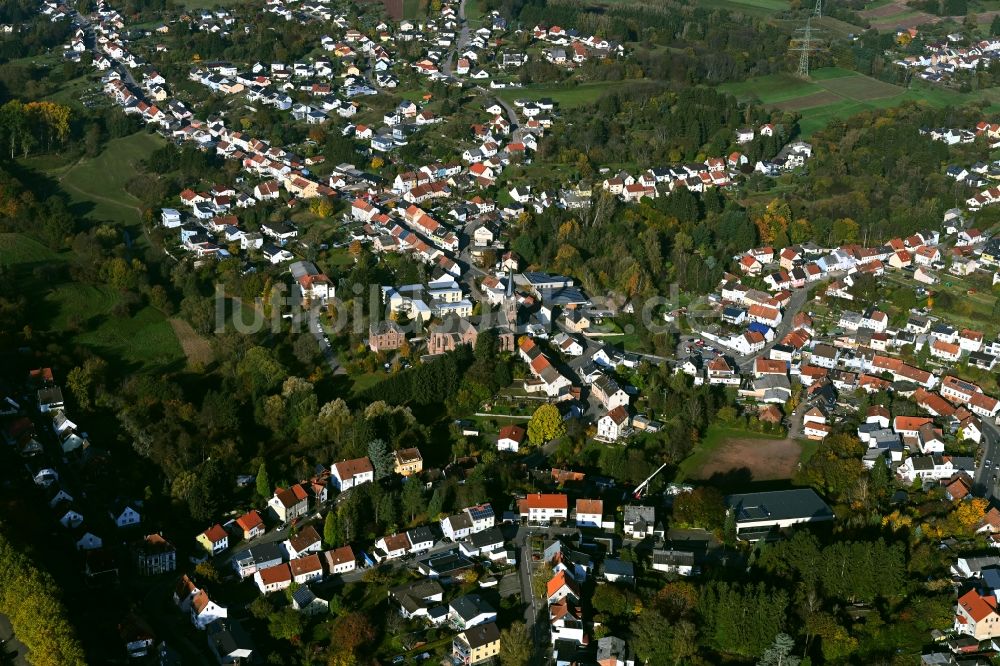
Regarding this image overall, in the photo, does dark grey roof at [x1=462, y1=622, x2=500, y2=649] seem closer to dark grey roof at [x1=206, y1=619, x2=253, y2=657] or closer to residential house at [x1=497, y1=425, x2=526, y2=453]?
dark grey roof at [x1=206, y1=619, x2=253, y2=657]

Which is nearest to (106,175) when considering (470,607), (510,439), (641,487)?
(510,439)

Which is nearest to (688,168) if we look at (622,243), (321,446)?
(622,243)

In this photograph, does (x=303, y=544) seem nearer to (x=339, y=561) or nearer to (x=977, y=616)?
(x=339, y=561)

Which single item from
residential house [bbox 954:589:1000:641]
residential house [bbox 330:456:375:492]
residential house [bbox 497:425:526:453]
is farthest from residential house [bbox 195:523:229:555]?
residential house [bbox 954:589:1000:641]

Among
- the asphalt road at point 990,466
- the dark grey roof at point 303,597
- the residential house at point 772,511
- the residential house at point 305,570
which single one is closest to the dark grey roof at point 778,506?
the residential house at point 772,511

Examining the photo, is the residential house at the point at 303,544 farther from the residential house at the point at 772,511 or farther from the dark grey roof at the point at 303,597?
the residential house at the point at 772,511

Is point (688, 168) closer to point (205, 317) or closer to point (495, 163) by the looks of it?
point (495, 163)
